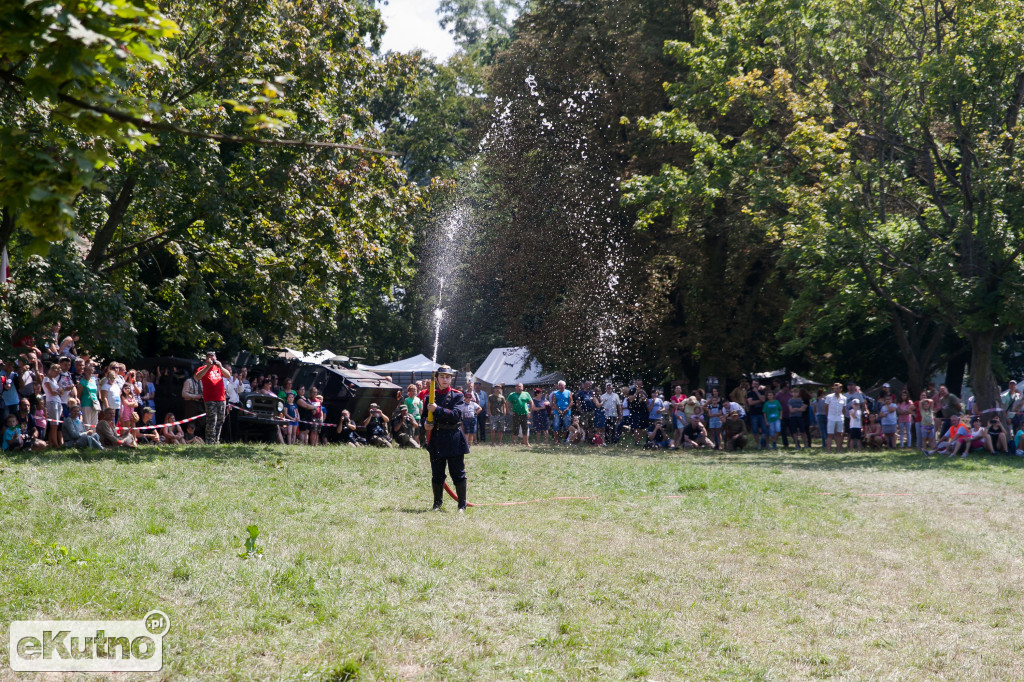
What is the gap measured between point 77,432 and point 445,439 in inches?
349

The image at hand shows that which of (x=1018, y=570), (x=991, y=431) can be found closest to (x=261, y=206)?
(x=1018, y=570)

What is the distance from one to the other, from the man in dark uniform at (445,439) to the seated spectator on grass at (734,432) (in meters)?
15.7

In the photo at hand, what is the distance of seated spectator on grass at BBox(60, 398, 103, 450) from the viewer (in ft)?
57.1

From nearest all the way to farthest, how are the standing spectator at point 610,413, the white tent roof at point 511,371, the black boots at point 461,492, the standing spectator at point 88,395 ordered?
the black boots at point 461,492 < the standing spectator at point 88,395 < the standing spectator at point 610,413 < the white tent roof at point 511,371

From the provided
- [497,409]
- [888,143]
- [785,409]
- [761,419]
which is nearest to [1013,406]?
[785,409]

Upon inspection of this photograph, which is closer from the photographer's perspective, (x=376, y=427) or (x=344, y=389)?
(x=376, y=427)

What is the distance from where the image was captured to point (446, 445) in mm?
12141

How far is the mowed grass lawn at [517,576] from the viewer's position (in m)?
6.26

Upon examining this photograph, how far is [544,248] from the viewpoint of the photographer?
111 feet

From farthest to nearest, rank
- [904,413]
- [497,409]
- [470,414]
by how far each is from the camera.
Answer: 1. [497,409]
2. [470,414]
3. [904,413]

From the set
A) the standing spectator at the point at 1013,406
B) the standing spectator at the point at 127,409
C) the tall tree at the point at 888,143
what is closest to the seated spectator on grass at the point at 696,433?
the tall tree at the point at 888,143

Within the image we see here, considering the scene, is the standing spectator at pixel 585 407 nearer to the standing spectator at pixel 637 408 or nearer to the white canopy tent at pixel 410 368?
the standing spectator at pixel 637 408

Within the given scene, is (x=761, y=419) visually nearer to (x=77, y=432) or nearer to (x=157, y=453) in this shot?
(x=157, y=453)

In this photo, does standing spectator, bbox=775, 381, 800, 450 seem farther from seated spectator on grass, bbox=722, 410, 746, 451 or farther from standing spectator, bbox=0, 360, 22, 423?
standing spectator, bbox=0, 360, 22, 423
